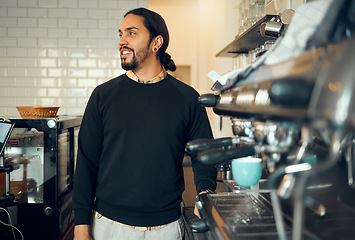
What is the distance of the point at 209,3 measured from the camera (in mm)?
3717

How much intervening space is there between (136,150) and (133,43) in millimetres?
451

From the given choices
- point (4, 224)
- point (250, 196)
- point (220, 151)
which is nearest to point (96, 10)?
point (4, 224)

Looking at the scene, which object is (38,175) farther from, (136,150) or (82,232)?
(136,150)

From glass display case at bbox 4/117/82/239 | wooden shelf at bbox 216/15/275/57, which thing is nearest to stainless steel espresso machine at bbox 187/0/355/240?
wooden shelf at bbox 216/15/275/57

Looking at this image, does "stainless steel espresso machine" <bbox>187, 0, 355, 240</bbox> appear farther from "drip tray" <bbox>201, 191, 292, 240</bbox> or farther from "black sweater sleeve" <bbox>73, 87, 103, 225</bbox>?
"black sweater sleeve" <bbox>73, 87, 103, 225</bbox>

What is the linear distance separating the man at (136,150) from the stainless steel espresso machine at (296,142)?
31 centimetres

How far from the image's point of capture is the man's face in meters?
1.32

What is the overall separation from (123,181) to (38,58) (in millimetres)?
2115

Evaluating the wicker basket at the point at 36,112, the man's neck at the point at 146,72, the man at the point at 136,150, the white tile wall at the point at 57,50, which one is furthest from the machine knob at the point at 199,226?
the white tile wall at the point at 57,50

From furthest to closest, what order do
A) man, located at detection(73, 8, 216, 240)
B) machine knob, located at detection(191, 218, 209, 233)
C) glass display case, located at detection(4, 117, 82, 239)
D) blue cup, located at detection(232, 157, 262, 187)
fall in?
glass display case, located at detection(4, 117, 82, 239), man, located at detection(73, 8, 216, 240), blue cup, located at detection(232, 157, 262, 187), machine knob, located at detection(191, 218, 209, 233)

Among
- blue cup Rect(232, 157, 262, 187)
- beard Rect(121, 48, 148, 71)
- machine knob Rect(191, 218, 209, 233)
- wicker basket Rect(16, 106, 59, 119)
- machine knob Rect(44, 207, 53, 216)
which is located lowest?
machine knob Rect(44, 207, 53, 216)

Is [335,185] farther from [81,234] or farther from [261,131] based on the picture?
[81,234]

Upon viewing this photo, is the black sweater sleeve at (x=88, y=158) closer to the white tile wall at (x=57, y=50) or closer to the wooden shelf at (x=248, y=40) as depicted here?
the wooden shelf at (x=248, y=40)

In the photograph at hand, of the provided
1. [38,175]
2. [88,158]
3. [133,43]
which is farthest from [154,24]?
[38,175]
